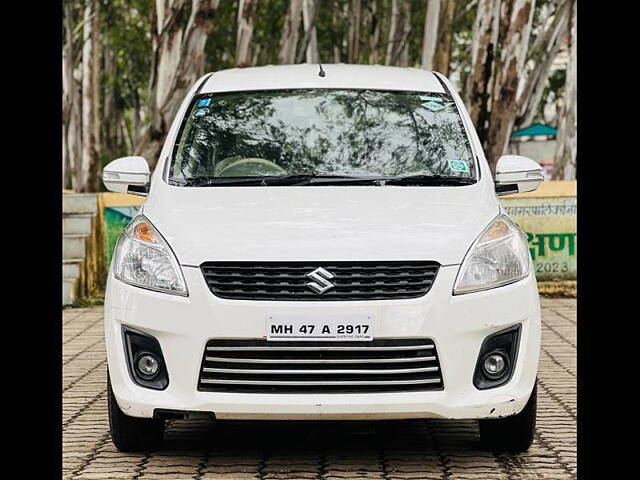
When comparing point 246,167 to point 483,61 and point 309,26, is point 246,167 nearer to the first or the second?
point 483,61

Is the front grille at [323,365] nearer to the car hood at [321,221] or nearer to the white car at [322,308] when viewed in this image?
the white car at [322,308]

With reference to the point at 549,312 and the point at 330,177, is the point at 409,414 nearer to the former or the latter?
the point at 330,177

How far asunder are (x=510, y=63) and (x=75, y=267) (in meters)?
6.25

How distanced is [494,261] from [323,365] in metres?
0.90

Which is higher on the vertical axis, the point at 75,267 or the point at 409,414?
the point at 409,414

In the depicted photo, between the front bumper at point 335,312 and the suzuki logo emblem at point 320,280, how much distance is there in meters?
0.07

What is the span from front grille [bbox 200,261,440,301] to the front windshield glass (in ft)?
3.33

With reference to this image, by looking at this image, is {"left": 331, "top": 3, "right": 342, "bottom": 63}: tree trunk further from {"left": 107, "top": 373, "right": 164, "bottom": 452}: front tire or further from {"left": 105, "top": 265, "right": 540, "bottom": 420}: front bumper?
{"left": 105, "top": 265, "right": 540, "bottom": 420}: front bumper

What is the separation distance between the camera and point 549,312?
13.7 m

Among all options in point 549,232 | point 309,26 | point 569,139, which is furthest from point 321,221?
point 569,139

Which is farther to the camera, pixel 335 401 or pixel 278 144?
pixel 278 144

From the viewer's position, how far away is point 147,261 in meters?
6.07
